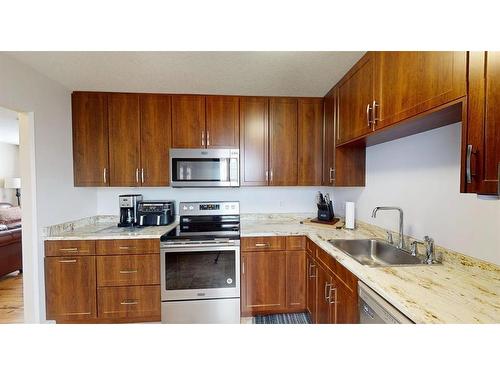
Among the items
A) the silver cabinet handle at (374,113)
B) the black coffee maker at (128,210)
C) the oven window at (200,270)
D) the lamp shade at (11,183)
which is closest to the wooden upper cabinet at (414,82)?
the silver cabinet handle at (374,113)

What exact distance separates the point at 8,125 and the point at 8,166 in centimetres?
263

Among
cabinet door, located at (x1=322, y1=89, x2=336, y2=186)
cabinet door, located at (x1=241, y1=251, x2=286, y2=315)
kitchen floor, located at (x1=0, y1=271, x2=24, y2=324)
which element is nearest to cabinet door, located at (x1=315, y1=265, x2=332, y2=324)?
cabinet door, located at (x1=241, y1=251, x2=286, y2=315)

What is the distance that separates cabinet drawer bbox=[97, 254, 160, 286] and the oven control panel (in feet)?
2.17

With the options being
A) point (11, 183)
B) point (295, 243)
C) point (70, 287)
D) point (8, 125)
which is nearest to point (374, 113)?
point (295, 243)

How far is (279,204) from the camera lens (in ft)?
9.11

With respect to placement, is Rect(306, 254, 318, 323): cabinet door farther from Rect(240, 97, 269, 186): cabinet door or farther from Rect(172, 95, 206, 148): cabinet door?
Rect(172, 95, 206, 148): cabinet door

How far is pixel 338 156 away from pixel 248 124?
1011 millimetres

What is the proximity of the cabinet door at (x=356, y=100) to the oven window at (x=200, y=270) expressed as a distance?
1501 millimetres

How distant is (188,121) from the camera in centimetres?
237

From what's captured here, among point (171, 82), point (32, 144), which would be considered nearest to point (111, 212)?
point (32, 144)

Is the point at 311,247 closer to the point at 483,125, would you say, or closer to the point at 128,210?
the point at 483,125
